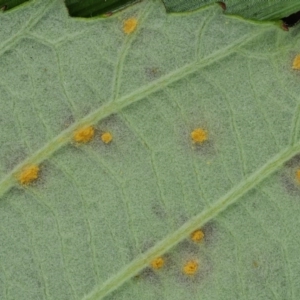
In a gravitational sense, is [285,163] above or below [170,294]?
above

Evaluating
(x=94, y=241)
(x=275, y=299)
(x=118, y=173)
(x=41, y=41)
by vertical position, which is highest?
(x=41, y=41)

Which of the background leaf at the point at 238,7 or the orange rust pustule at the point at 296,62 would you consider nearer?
the orange rust pustule at the point at 296,62

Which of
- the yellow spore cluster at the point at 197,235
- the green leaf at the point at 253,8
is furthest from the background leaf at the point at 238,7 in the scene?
the yellow spore cluster at the point at 197,235

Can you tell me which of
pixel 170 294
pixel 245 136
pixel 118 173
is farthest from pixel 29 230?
pixel 245 136

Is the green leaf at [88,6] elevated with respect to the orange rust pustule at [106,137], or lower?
elevated

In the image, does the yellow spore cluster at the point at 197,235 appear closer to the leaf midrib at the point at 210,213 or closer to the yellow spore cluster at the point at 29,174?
the leaf midrib at the point at 210,213

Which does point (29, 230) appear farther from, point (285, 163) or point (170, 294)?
point (285, 163)
